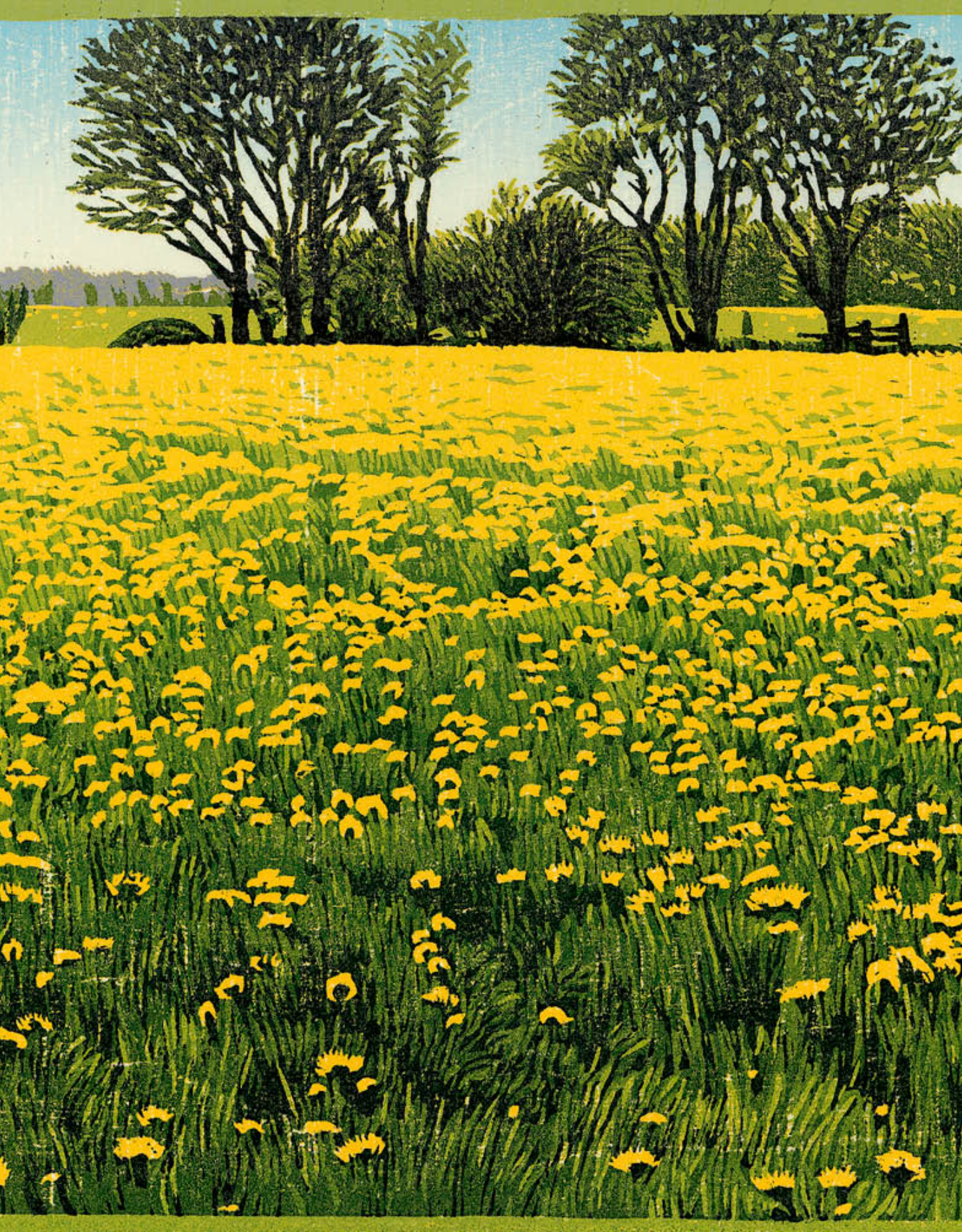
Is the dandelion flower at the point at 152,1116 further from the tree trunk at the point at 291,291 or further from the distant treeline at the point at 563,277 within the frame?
the tree trunk at the point at 291,291

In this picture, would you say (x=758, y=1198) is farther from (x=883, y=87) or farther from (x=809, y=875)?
(x=883, y=87)

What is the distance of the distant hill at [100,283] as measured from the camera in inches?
310

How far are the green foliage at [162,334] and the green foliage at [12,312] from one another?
2.78 feet

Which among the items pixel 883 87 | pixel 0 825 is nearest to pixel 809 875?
pixel 0 825

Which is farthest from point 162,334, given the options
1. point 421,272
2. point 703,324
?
point 703,324

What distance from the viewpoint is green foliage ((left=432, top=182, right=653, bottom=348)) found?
9.10 meters

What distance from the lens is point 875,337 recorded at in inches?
436

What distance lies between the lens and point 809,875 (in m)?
4.80

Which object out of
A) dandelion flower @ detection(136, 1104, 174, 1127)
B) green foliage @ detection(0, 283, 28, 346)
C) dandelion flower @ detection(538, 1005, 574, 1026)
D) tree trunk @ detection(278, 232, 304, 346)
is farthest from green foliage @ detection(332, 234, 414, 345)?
dandelion flower @ detection(136, 1104, 174, 1127)

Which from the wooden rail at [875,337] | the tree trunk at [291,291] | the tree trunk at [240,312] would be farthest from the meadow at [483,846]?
the wooden rail at [875,337]

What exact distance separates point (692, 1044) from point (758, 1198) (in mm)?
495

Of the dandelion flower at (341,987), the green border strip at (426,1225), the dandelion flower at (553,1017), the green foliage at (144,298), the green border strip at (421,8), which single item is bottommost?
the green border strip at (426,1225)

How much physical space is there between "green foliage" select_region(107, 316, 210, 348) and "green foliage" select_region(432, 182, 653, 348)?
1.83 metres

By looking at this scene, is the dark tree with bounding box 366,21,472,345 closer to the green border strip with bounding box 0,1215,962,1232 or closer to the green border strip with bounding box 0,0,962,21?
the green border strip with bounding box 0,0,962,21
